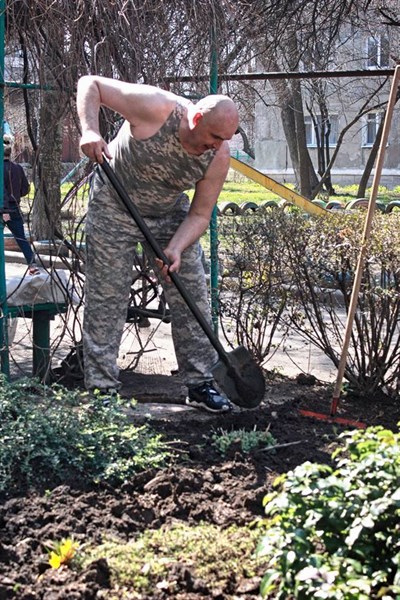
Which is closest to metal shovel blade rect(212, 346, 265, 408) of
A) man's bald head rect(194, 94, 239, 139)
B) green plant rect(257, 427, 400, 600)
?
man's bald head rect(194, 94, 239, 139)

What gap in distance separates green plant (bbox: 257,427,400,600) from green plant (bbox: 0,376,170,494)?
120 centimetres

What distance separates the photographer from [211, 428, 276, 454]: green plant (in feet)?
14.1

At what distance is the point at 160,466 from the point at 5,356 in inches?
74.7

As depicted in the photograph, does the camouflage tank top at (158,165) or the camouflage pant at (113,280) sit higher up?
the camouflage tank top at (158,165)

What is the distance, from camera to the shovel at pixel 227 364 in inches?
193

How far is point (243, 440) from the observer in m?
4.33

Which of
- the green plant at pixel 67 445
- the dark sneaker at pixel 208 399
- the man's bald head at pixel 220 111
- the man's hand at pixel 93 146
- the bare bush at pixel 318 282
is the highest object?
the man's bald head at pixel 220 111

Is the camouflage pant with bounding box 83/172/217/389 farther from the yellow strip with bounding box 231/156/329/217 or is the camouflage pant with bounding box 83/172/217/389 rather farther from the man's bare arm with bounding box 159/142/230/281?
the yellow strip with bounding box 231/156/329/217

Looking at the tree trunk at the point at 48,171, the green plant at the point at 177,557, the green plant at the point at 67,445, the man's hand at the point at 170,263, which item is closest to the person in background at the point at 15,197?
the tree trunk at the point at 48,171

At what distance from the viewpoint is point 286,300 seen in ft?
19.1

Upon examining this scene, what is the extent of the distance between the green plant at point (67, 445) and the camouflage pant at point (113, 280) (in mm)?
911

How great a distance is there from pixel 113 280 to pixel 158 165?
0.70m

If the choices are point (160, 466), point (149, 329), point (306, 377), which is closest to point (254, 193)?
point (149, 329)

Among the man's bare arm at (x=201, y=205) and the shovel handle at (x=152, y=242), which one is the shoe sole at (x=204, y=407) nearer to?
the shovel handle at (x=152, y=242)
